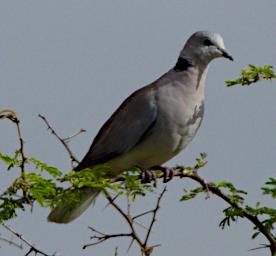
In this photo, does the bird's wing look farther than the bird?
Yes

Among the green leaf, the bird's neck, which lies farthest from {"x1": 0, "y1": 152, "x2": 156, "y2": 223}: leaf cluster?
the bird's neck

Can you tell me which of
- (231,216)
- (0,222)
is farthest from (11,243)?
(231,216)

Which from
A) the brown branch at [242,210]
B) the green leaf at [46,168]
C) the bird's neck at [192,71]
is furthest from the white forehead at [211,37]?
the green leaf at [46,168]

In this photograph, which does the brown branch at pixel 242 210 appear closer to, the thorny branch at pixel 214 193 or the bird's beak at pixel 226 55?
the thorny branch at pixel 214 193

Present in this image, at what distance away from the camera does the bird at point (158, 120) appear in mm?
5520

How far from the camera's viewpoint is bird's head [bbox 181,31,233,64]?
5855 mm

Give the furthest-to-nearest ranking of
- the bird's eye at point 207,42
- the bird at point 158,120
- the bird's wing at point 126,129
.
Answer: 1. the bird's eye at point 207,42
2. the bird's wing at point 126,129
3. the bird at point 158,120

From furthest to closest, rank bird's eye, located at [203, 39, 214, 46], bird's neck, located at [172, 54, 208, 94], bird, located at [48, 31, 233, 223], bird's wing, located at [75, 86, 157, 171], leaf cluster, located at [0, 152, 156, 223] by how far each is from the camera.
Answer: bird's eye, located at [203, 39, 214, 46], bird's neck, located at [172, 54, 208, 94], bird's wing, located at [75, 86, 157, 171], bird, located at [48, 31, 233, 223], leaf cluster, located at [0, 152, 156, 223]

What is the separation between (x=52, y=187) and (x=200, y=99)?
7.82 ft

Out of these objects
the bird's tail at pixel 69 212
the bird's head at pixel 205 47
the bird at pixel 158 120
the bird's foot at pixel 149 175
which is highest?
the bird's head at pixel 205 47

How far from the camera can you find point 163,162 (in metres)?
5.63

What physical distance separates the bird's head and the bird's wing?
Result: 1.38 ft

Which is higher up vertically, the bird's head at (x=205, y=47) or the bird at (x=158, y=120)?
the bird's head at (x=205, y=47)

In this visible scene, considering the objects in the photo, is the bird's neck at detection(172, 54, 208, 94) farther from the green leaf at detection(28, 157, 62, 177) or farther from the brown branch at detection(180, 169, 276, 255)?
the green leaf at detection(28, 157, 62, 177)
